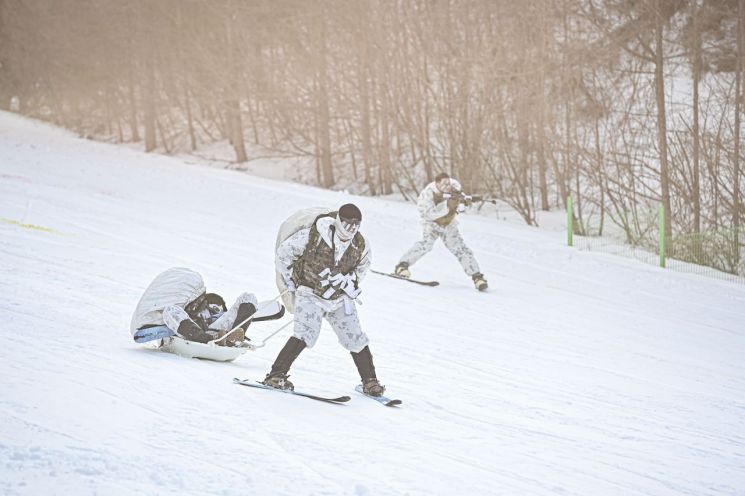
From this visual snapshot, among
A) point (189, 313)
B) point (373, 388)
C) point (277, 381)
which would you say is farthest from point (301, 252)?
point (189, 313)

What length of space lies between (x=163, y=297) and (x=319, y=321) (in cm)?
143

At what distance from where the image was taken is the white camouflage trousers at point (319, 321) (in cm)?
654

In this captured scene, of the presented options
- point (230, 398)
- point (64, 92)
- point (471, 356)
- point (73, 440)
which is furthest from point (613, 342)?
point (64, 92)

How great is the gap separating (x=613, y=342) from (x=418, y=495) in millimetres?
6507

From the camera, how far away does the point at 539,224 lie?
24.8 meters

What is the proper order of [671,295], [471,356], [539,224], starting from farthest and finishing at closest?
[539,224] → [671,295] → [471,356]

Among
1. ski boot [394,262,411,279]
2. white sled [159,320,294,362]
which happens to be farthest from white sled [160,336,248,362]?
ski boot [394,262,411,279]

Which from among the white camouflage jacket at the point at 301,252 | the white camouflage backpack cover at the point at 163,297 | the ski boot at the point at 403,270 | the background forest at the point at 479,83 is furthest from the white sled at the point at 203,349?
the background forest at the point at 479,83

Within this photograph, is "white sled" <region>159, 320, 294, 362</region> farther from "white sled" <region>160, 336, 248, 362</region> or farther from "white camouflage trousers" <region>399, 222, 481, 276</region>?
"white camouflage trousers" <region>399, 222, 481, 276</region>

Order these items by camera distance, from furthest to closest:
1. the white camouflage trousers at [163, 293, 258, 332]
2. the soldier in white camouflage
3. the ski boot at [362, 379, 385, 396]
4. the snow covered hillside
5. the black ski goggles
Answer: the soldier in white camouflage
the white camouflage trousers at [163, 293, 258, 332]
the ski boot at [362, 379, 385, 396]
the black ski goggles
the snow covered hillside

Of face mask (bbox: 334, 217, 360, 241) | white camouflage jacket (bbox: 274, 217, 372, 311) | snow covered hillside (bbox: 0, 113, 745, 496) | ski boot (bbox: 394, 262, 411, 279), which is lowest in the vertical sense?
snow covered hillside (bbox: 0, 113, 745, 496)

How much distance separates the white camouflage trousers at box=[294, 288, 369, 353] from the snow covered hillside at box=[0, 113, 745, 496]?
1.53ft

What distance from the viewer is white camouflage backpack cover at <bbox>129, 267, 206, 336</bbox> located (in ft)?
23.5

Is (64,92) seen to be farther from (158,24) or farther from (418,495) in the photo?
(418,495)
